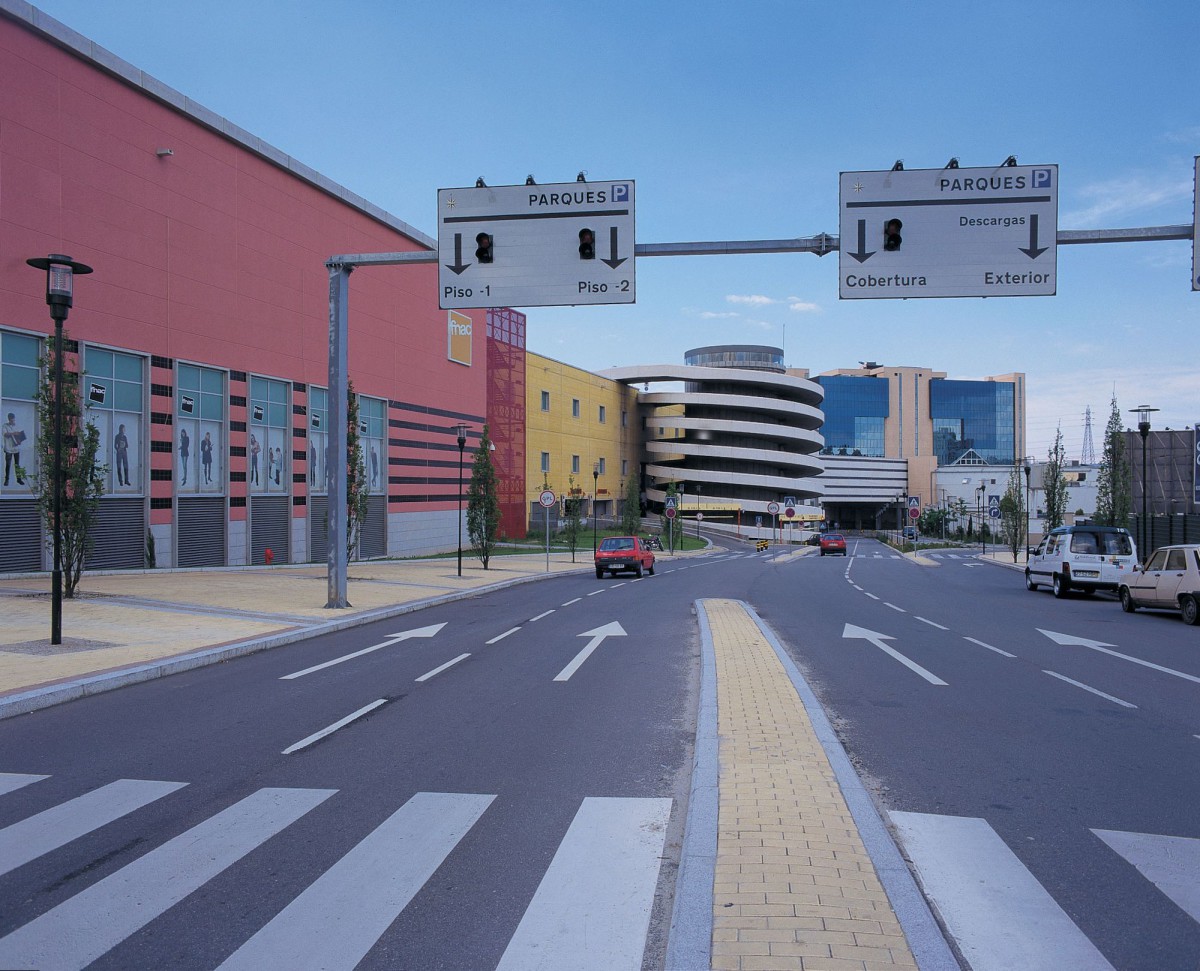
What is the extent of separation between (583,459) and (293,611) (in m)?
61.9

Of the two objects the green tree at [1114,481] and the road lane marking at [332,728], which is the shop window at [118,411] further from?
the green tree at [1114,481]

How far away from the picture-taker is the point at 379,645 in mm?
13391

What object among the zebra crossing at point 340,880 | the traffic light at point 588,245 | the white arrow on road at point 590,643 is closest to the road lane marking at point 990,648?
the white arrow on road at point 590,643

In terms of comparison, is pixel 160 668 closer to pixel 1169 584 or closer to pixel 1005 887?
pixel 1005 887

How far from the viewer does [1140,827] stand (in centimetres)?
545

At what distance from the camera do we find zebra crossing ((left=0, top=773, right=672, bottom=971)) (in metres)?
3.82

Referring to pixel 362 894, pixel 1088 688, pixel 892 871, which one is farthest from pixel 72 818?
pixel 1088 688

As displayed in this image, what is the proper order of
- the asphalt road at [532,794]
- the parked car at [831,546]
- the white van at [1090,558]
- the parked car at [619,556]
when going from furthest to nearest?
the parked car at [831,546]
the parked car at [619,556]
the white van at [1090,558]
the asphalt road at [532,794]

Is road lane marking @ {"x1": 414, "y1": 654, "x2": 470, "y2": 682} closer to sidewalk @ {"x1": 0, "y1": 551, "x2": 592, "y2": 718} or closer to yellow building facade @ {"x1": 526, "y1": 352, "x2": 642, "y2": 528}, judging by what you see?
sidewalk @ {"x1": 0, "y1": 551, "x2": 592, "y2": 718}

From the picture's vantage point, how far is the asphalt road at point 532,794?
4043 mm

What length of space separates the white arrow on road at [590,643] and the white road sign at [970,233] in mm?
6243

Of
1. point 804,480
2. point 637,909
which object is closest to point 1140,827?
point 637,909

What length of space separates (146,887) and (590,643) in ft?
30.4

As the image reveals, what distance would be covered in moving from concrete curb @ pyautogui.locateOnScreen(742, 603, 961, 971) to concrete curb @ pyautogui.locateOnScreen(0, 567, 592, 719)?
7.68m
